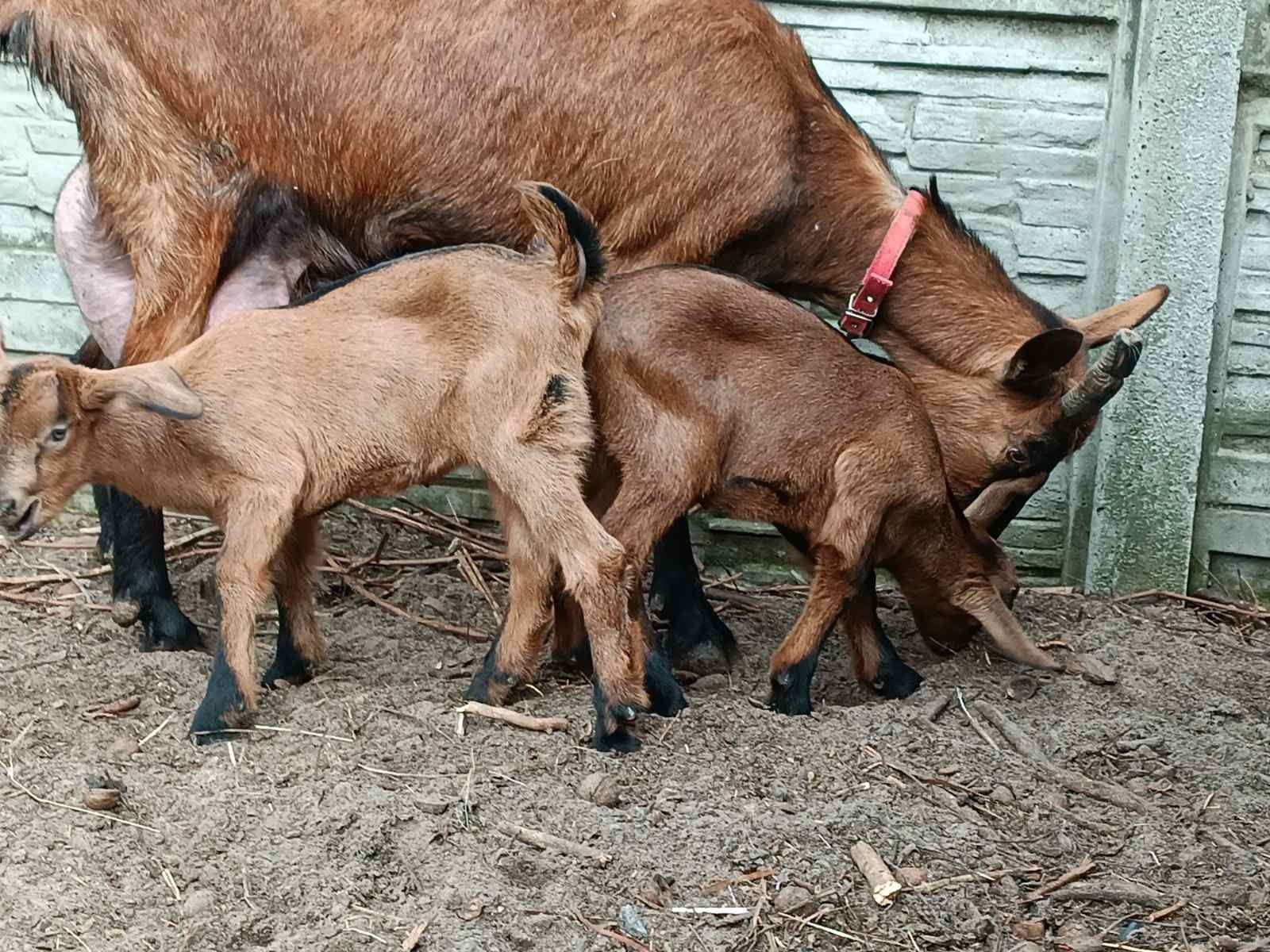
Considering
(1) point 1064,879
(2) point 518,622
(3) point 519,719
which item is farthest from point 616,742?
(1) point 1064,879

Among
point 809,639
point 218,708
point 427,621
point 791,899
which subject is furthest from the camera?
point 427,621

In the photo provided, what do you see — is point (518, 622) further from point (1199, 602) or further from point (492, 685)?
point (1199, 602)

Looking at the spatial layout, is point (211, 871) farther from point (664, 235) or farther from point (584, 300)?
point (664, 235)

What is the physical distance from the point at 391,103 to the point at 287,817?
7.20 ft

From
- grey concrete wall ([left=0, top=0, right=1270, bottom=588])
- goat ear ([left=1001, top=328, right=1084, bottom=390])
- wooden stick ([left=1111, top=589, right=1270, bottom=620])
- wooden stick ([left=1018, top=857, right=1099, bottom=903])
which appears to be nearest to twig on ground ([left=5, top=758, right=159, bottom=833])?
wooden stick ([left=1018, top=857, right=1099, bottom=903])

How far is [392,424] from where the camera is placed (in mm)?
4414

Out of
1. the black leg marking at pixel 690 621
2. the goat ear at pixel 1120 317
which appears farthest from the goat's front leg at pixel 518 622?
the goat ear at pixel 1120 317

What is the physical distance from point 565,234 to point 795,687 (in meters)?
1.46

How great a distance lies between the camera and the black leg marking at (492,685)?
4.56 meters

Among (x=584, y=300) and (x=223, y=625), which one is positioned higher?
(x=584, y=300)

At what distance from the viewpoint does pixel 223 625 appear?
4273mm

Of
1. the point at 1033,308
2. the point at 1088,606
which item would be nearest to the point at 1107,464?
the point at 1088,606

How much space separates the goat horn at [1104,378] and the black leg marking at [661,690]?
4.90ft

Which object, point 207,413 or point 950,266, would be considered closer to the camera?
point 207,413
